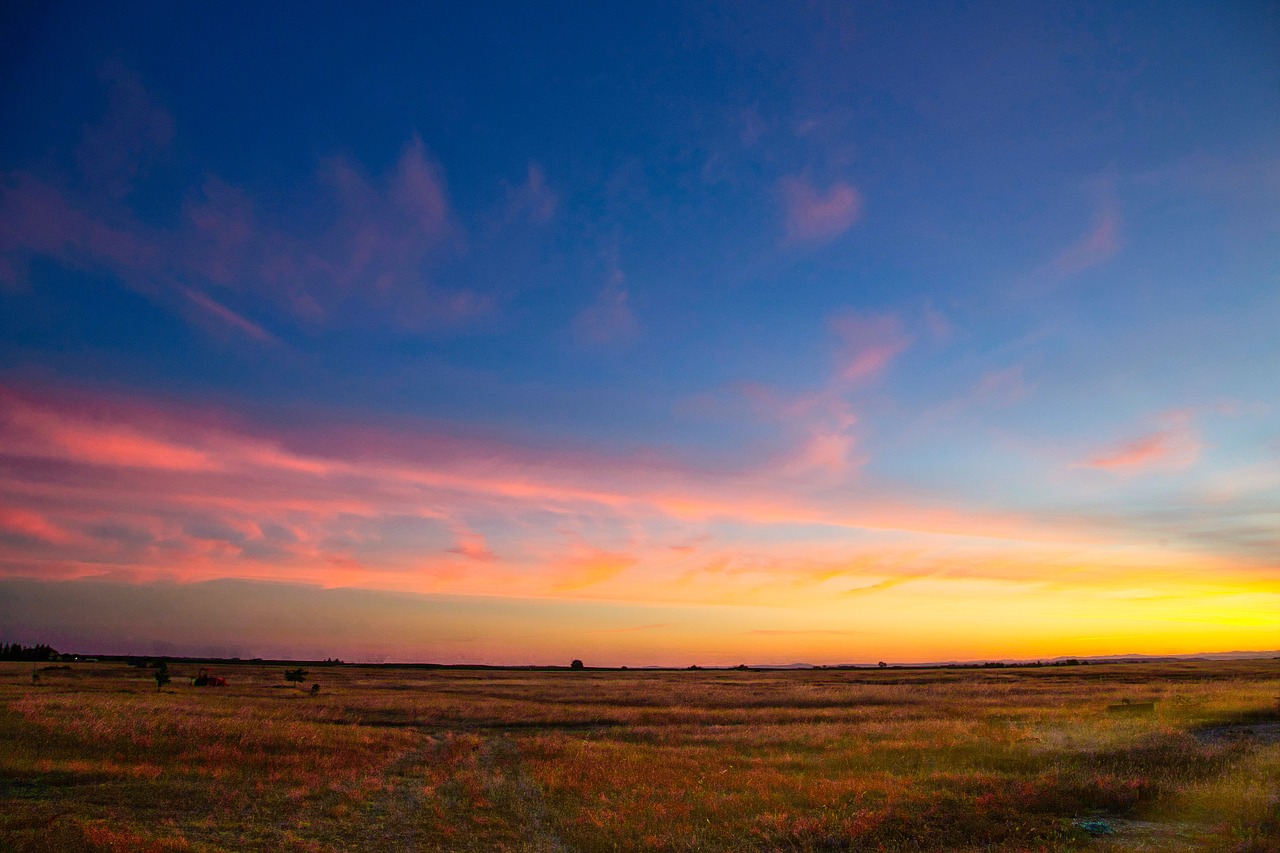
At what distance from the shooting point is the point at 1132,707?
4028cm

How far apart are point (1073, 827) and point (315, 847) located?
1677 centimetres

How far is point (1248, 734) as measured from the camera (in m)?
28.2

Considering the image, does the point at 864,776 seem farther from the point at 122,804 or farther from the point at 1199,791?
the point at 122,804

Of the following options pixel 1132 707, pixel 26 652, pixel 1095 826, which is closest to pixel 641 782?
pixel 1095 826

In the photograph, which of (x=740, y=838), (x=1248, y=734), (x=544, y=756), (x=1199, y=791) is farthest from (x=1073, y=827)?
(x=1248, y=734)

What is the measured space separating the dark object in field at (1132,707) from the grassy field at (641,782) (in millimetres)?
1265

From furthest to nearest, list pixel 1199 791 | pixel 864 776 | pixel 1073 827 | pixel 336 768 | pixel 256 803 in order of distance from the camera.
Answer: pixel 336 768 → pixel 864 776 → pixel 256 803 → pixel 1199 791 → pixel 1073 827

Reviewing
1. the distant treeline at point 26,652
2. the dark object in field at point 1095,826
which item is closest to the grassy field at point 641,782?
the dark object in field at point 1095,826

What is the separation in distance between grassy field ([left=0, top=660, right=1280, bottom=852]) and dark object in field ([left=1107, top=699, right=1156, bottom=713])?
1.26 meters

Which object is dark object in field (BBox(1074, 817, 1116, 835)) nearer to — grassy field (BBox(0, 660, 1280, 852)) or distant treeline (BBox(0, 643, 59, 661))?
grassy field (BBox(0, 660, 1280, 852))

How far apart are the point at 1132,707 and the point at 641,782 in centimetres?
3570

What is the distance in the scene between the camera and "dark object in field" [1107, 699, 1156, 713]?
38.5 metres

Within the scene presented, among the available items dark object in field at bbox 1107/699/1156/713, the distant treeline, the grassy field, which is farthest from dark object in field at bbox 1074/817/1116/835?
the distant treeline

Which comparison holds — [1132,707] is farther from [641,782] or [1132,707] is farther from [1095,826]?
[641,782]
